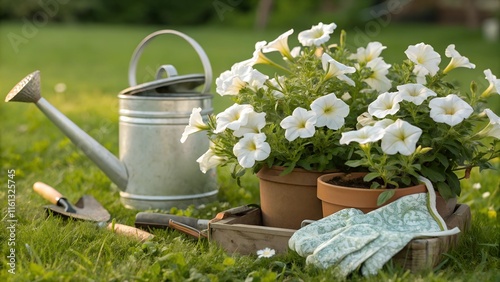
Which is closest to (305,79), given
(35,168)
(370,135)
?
(370,135)

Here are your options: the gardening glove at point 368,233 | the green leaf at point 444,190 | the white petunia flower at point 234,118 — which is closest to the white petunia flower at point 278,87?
the white petunia flower at point 234,118

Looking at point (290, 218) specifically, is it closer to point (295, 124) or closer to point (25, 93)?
point (295, 124)

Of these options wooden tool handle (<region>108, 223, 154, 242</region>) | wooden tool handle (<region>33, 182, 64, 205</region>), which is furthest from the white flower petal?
wooden tool handle (<region>33, 182, 64, 205</region>)

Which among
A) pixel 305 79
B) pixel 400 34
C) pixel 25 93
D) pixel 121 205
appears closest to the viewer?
pixel 305 79

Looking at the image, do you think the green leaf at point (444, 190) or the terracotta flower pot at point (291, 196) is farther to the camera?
the terracotta flower pot at point (291, 196)

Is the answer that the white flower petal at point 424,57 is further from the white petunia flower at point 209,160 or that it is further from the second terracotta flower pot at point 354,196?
the white petunia flower at point 209,160

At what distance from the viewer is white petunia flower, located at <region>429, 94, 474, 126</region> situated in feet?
6.75

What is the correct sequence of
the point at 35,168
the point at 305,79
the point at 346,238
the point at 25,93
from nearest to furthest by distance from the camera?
the point at 346,238
the point at 305,79
the point at 25,93
the point at 35,168

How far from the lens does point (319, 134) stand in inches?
87.5

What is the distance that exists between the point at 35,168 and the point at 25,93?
3.38ft

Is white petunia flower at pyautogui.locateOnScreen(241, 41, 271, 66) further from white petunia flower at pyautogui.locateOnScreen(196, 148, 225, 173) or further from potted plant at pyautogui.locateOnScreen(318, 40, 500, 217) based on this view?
potted plant at pyautogui.locateOnScreen(318, 40, 500, 217)

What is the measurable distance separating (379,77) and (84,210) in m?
1.28

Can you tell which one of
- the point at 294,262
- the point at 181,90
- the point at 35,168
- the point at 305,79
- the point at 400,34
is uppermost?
the point at 305,79

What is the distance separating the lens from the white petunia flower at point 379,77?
2459 mm
